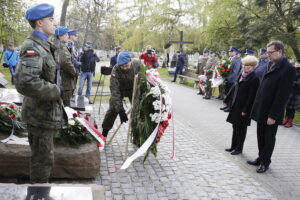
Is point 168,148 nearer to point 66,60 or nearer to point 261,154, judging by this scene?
point 261,154

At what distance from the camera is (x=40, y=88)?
2641 millimetres

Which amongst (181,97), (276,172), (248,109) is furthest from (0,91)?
(181,97)

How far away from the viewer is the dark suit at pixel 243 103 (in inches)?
203

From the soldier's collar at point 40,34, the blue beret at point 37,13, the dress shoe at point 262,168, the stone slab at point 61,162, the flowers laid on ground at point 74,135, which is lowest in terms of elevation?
the dress shoe at point 262,168

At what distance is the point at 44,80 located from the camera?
8.94ft

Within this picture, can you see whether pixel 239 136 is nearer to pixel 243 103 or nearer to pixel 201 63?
pixel 243 103

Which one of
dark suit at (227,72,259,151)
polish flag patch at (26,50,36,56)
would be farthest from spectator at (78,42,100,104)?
polish flag patch at (26,50,36,56)

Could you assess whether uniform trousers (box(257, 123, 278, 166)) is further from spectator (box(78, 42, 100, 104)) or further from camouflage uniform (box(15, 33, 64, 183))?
spectator (box(78, 42, 100, 104))

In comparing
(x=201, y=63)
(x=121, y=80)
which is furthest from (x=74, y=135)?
(x=201, y=63)

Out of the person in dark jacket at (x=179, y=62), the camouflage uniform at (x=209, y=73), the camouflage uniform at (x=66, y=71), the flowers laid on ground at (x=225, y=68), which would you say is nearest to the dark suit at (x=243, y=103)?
the camouflage uniform at (x=66, y=71)

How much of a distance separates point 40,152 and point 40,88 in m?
0.76

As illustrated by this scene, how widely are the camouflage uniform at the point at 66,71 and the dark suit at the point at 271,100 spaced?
3831 millimetres

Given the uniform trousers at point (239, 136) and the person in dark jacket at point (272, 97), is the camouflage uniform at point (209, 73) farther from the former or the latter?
the person in dark jacket at point (272, 97)

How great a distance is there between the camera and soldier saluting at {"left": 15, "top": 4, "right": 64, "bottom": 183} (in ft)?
8.60
